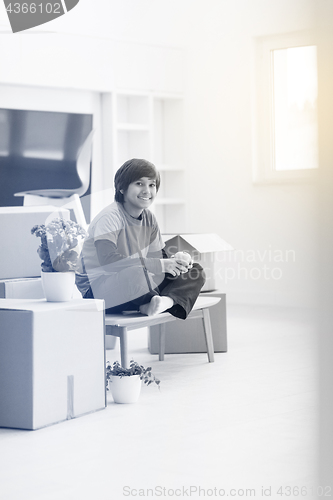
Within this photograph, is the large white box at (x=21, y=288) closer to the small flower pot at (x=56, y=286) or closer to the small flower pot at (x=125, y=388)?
the small flower pot at (x=56, y=286)

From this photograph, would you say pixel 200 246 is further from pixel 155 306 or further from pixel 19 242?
pixel 19 242

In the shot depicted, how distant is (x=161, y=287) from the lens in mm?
1865

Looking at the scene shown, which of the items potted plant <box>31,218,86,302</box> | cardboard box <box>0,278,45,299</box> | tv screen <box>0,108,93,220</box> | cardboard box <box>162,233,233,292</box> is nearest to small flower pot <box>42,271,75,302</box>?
potted plant <box>31,218,86,302</box>

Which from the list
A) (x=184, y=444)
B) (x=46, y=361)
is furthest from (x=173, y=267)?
(x=184, y=444)

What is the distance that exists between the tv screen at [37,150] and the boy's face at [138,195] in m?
1.09

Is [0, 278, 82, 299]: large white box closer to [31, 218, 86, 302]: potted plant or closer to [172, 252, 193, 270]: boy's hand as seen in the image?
[31, 218, 86, 302]: potted plant

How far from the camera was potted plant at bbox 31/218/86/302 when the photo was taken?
1.50 m

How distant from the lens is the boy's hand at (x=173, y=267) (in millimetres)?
1831

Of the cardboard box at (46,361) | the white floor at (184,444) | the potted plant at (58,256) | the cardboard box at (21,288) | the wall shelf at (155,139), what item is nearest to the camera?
the white floor at (184,444)

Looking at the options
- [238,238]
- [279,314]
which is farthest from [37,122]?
[279,314]

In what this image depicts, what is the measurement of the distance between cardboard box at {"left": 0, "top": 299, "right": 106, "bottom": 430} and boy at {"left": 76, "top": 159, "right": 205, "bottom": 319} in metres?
0.26

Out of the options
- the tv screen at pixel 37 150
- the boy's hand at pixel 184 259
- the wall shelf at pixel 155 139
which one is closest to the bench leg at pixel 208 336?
the boy's hand at pixel 184 259

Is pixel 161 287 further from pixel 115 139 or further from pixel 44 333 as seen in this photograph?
pixel 115 139

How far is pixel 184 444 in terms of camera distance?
1264mm
